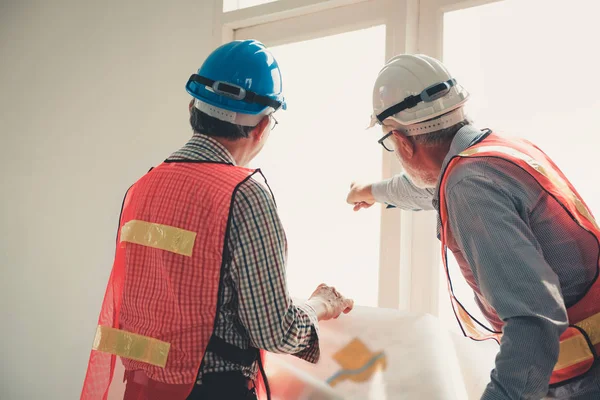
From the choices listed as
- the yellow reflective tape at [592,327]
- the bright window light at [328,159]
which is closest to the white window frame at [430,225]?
the bright window light at [328,159]

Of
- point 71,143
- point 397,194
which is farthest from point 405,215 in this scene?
point 71,143

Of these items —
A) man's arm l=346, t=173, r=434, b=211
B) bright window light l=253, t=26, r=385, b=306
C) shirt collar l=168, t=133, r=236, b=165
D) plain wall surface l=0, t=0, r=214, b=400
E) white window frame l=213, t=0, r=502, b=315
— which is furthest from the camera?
plain wall surface l=0, t=0, r=214, b=400

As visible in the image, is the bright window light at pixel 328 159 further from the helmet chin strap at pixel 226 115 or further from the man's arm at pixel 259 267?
the man's arm at pixel 259 267

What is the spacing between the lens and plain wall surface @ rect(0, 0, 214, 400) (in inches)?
102

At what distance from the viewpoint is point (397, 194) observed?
173cm

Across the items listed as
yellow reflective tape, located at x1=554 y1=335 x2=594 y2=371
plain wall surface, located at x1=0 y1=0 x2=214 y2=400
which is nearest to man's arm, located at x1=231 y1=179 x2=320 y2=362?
yellow reflective tape, located at x1=554 y1=335 x2=594 y2=371

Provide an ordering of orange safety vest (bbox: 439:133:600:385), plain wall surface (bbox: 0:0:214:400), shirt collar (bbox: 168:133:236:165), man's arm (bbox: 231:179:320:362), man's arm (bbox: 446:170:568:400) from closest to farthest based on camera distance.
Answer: man's arm (bbox: 446:170:568:400)
orange safety vest (bbox: 439:133:600:385)
man's arm (bbox: 231:179:320:362)
shirt collar (bbox: 168:133:236:165)
plain wall surface (bbox: 0:0:214:400)

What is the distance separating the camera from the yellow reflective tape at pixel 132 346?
1.15 metres

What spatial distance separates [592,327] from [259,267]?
615mm

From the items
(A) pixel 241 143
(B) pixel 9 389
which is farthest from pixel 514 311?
(B) pixel 9 389

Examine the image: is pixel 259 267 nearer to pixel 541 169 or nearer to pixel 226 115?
pixel 226 115

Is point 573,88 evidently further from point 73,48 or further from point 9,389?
point 9,389

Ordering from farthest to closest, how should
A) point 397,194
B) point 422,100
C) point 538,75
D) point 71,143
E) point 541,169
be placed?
point 71,143 → point 538,75 → point 397,194 → point 422,100 → point 541,169

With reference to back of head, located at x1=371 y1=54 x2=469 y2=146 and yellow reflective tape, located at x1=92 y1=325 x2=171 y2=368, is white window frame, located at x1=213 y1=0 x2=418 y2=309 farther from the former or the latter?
yellow reflective tape, located at x1=92 y1=325 x2=171 y2=368
